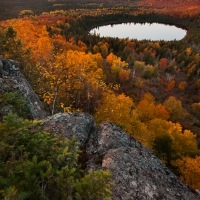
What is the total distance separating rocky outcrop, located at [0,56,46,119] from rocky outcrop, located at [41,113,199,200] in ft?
12.9

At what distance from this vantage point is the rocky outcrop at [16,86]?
14743mm

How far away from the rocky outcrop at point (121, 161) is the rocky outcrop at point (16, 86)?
3.92m

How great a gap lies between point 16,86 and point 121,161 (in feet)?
33.6

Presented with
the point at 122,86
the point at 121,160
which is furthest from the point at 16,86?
the point at 122,86

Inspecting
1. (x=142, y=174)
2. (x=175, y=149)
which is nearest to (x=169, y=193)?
(x=142, y=174)

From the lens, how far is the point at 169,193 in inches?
389

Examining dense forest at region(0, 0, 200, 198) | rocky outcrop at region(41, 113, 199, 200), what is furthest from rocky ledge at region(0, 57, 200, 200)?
dense forest at region(0, 0, 200, 198)

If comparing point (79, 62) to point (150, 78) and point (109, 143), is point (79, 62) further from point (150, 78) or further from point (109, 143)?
point (150, 78)

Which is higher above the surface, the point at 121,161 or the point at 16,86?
the point at 16,86

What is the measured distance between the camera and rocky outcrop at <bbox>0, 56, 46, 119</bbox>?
1474cm

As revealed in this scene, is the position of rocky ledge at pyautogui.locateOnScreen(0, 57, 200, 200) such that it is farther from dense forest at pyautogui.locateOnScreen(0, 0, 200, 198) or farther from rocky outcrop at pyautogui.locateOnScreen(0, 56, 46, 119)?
dense forest at pyautogui.locateOnScreen(0, 0, 200, 198)

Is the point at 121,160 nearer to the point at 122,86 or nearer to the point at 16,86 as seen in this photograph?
the point at 16,86

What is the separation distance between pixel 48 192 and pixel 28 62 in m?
24.3

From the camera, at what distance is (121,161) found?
10.5m
